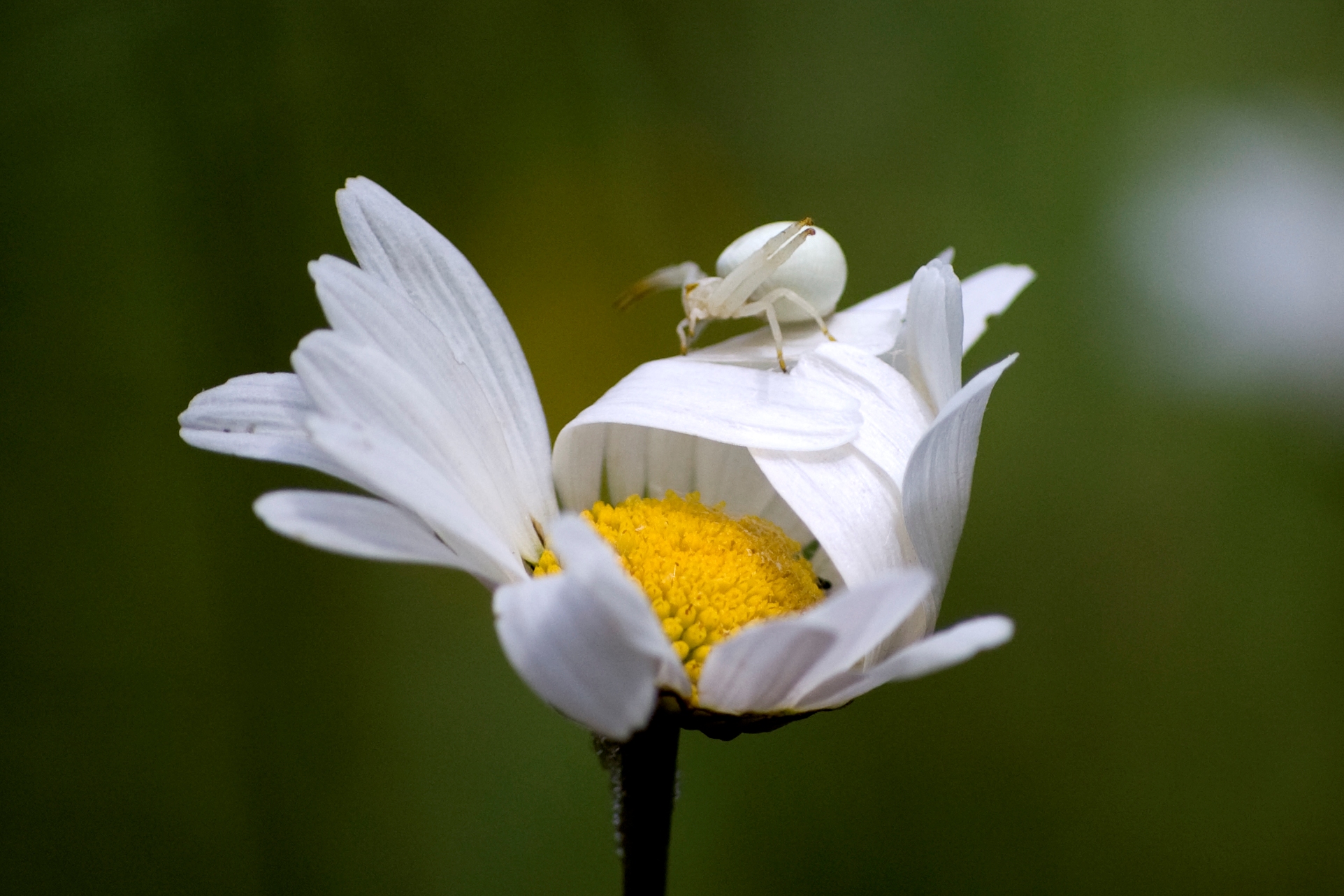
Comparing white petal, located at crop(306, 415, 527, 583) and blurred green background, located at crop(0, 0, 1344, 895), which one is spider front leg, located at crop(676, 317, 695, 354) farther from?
blurred green background, located at crop(0, 0, 1344, 895)

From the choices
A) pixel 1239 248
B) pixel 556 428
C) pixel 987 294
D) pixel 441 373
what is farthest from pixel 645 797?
pixel 1239 248

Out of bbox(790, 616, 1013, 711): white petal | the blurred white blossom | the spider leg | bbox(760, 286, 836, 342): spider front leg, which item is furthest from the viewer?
the blurred white blossom

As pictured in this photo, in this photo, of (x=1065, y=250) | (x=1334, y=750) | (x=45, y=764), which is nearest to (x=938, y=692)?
(x=1334, y=750)

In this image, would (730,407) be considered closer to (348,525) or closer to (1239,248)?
(348,525)

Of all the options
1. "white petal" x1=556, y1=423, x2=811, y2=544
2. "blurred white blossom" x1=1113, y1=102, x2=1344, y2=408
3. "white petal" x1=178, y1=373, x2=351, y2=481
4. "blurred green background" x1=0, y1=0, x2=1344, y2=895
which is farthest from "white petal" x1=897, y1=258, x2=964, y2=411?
"blurred white blossom" x1=1113, y1=102, x2=1344, y2=408

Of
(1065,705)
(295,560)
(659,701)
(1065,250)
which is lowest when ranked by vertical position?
(1065,705)

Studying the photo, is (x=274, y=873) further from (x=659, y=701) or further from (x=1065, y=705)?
(x=1065, y=705)
